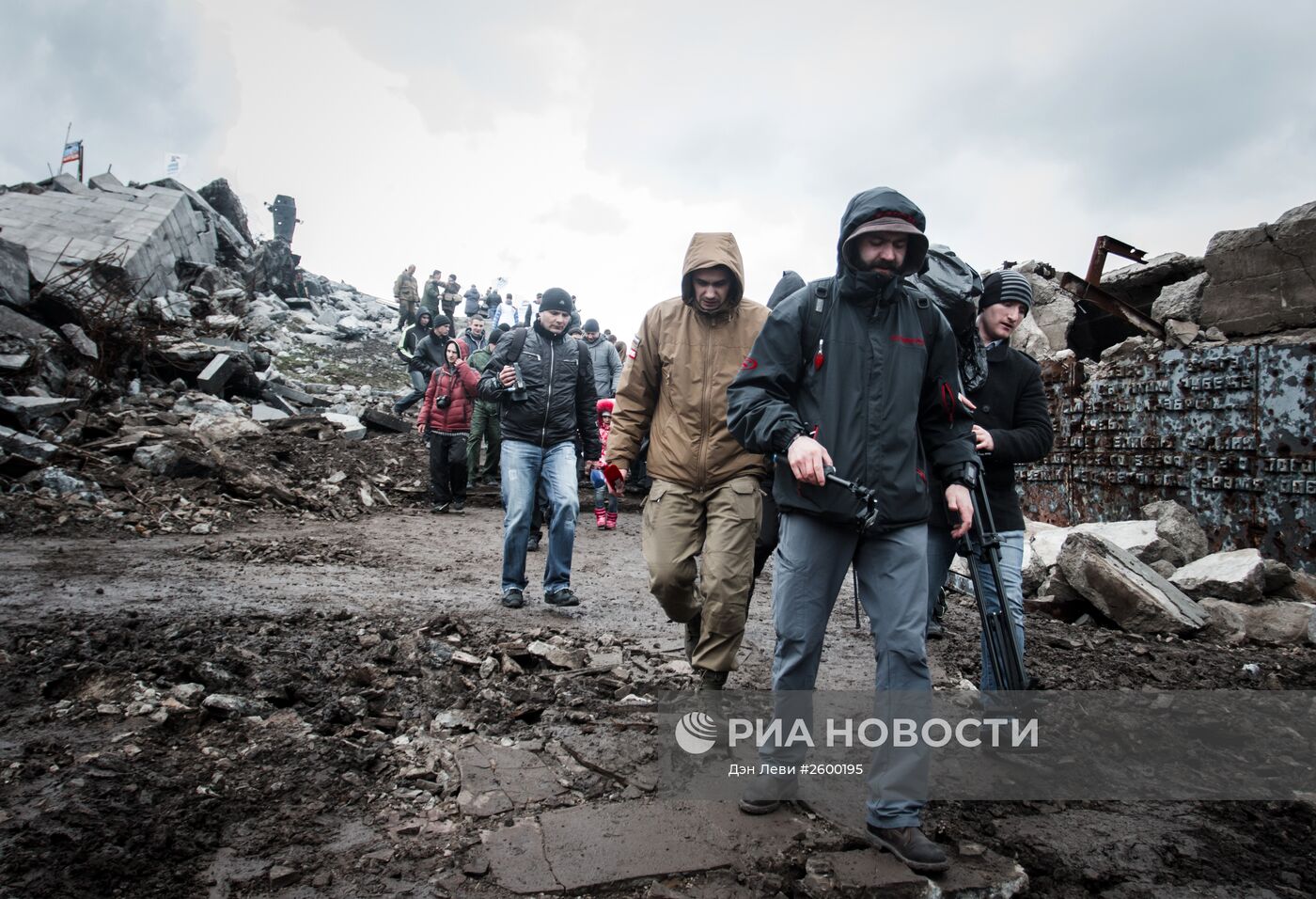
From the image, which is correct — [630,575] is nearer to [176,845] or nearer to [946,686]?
[946,686]

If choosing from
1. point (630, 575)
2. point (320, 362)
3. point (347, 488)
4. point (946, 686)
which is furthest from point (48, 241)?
point (946, 686)

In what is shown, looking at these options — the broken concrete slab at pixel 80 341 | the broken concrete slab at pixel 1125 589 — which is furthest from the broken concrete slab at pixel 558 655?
the broken concrete slab at pixel 80 341

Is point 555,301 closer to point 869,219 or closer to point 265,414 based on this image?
point 869,219

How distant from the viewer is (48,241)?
15609mm

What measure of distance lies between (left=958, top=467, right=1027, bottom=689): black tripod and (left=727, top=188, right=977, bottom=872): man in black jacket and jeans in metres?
0.71

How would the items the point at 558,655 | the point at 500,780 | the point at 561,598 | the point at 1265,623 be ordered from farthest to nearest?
the point at 561,598
the point at 1265,623
the point at 558,655
the point at 500,780

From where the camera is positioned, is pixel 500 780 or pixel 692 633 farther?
pixel 692 633

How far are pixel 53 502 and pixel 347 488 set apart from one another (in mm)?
3229

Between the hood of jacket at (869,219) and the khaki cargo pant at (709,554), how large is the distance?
1004 mm

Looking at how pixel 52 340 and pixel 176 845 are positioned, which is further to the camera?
pixel 52 340

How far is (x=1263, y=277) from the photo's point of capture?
6484mm

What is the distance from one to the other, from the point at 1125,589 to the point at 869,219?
3941mm

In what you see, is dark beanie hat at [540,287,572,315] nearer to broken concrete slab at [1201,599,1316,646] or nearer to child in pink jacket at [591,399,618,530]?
child in pink jacket at [591,399,618,530]

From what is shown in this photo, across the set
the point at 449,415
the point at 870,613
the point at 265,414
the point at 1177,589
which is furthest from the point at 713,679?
the point at 265,414
